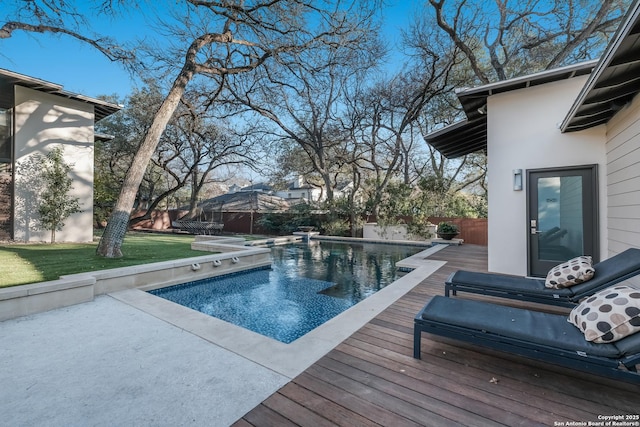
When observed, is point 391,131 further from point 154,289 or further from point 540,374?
point 540,374

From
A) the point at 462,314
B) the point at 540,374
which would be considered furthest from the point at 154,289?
the point at 540,374

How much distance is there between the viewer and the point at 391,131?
16.3 metres

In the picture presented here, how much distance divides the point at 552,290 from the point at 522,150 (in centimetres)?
328

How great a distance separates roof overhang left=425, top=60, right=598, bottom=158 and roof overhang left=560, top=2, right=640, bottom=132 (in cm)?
100

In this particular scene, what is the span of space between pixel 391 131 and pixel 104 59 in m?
12.8

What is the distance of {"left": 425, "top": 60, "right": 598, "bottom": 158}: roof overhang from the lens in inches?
206

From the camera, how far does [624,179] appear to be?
4.22 metres

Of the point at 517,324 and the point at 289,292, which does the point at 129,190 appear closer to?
the point at 289,292

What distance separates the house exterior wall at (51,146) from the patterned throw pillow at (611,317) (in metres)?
13.1

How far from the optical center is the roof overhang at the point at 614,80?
2.65 m

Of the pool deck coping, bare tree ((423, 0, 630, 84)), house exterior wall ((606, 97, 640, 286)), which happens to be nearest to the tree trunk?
the pool deck coping

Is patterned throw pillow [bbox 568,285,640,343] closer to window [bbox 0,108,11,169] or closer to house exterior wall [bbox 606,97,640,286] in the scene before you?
house exterior wall [bbox 606,97,640,286]
